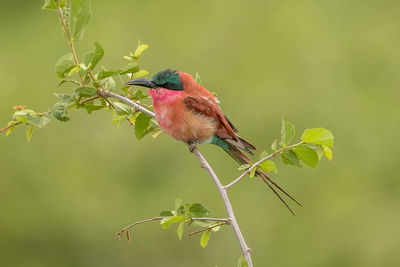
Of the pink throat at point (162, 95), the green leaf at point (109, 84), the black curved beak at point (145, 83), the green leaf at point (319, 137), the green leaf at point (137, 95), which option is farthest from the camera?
the pink throat at point (162, 95)

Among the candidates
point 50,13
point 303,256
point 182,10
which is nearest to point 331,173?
point 303,256

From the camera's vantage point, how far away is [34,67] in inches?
278

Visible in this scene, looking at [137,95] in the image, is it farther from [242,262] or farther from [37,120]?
[242,262]

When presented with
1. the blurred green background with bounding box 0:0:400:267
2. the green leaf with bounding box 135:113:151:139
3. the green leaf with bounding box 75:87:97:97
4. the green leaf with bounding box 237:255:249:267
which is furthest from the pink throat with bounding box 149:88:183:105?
the blurred green background with bounding box 0:0:400:267

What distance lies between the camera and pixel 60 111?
1700mm

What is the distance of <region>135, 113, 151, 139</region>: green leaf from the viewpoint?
2005 mm

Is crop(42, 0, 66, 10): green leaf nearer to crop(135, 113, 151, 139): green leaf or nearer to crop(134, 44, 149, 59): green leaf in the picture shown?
crop(134, 44, 149, 59): green leaf

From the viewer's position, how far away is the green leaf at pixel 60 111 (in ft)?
5.56

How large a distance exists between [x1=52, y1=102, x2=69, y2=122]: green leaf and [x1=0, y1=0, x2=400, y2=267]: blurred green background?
3.77m

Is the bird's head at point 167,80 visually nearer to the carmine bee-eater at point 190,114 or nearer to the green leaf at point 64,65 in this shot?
the carmine bee-eater at point 190,114

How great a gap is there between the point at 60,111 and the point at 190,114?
861 millimetres

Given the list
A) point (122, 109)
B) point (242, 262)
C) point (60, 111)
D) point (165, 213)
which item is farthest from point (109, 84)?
point (242, 262)

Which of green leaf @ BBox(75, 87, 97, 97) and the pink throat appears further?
the pink throat

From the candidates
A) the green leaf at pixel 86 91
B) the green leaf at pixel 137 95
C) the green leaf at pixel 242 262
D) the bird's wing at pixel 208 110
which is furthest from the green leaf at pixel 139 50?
the green leaf at pixel 242 262
